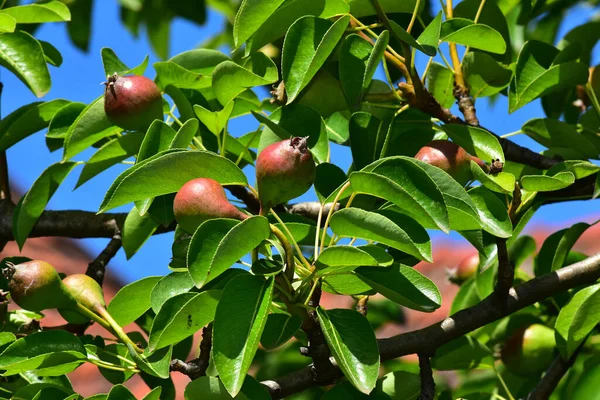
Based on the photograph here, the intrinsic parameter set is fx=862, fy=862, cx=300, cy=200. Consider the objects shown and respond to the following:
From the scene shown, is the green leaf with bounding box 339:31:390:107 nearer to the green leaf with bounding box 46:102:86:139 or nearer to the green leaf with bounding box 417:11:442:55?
the green leaf with bounding box 417:11:442:55

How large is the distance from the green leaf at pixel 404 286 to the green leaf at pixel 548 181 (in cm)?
25

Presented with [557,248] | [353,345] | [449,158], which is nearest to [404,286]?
[353,345]

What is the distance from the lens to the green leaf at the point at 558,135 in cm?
159

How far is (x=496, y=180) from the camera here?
128 cm

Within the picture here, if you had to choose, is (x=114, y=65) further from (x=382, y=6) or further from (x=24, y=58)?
(x=382, y=6)

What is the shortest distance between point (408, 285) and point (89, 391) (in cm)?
476

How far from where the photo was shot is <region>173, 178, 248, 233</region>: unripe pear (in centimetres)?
111

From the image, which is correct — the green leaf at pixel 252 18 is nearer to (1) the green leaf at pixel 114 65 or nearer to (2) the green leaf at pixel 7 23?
(1) the green leaf at pixel 114 65

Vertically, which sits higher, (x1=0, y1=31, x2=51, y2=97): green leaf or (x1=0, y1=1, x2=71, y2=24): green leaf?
(x1=0, y1=1, x2=71, y2=24): green leaf

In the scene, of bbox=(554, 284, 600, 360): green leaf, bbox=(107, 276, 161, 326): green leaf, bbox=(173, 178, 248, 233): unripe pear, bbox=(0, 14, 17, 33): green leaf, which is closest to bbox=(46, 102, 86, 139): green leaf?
bbox=(0, 14, 17, 33): green leaf

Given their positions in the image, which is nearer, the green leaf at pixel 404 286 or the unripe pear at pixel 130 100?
the green leaf at pixel 404 286

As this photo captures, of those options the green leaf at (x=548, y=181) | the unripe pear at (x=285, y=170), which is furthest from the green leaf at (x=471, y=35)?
the unripe pear at (x=285, y=170)

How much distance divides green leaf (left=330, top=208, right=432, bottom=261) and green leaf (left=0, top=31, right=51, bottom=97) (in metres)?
0.71

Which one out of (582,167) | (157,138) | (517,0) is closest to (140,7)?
(517,0)
